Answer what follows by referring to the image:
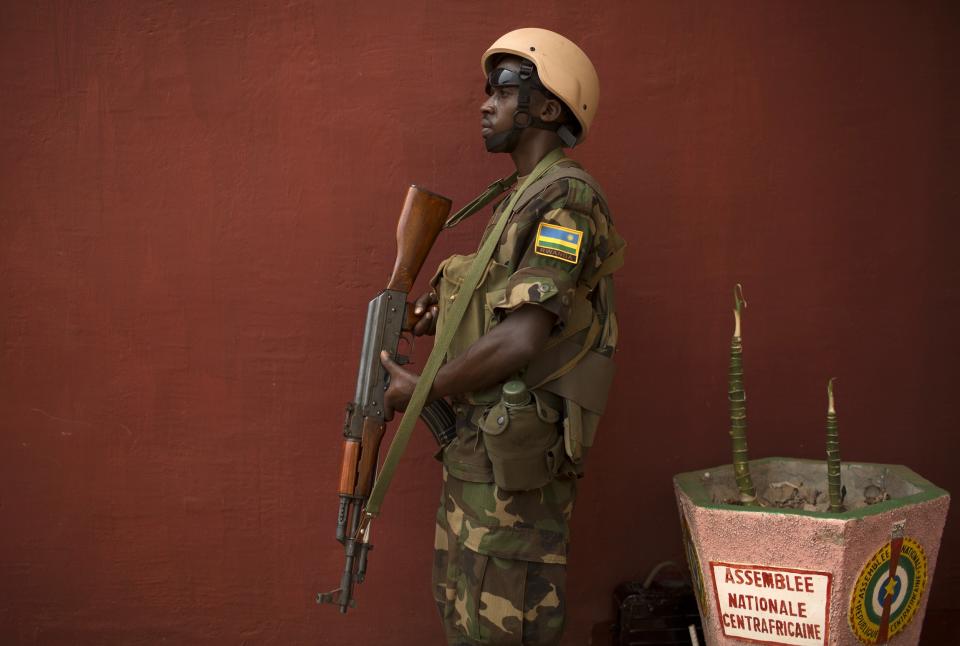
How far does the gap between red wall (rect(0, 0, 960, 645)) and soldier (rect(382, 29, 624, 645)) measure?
2.10ft

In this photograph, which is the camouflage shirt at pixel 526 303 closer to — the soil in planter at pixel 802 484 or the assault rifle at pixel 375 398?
the assault rifle at pixel 375 398

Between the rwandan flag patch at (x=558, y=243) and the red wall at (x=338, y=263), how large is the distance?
2.79 ft

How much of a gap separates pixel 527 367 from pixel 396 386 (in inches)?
14.0

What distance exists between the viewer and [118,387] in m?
3.13

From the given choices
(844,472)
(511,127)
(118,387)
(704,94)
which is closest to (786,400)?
(844,472)

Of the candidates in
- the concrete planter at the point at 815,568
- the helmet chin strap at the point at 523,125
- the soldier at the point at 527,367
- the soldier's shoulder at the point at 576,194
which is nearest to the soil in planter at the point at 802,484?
the concrete planter at the point at 815,568

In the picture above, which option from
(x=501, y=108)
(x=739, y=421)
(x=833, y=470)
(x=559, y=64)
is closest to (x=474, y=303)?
(x=501, y=108)

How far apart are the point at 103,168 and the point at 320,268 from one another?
2.52ft

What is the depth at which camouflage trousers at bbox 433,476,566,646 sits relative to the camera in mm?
2430

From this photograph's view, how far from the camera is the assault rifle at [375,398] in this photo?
2.56 meters

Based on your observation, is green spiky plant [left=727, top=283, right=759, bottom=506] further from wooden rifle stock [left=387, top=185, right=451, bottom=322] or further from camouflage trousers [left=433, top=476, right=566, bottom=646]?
wooden rifle stock [left=387, top=185, right=451, bottom=322]

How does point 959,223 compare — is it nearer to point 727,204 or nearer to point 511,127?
point 727,204

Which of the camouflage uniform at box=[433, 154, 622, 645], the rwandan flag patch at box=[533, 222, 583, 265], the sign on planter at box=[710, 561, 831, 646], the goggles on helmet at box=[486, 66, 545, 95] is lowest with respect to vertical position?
the sign on planter at box=[710, 561, 831, 646]

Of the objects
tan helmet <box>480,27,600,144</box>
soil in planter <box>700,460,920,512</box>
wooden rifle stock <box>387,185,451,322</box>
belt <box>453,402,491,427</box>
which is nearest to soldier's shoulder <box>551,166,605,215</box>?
tan helmet <box>480,27,600,144</box>
